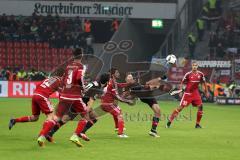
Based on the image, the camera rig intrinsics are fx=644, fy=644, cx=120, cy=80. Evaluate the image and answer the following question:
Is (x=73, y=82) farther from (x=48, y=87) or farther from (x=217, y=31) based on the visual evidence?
(x=217, y=31)

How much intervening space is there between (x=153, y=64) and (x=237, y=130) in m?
19.7

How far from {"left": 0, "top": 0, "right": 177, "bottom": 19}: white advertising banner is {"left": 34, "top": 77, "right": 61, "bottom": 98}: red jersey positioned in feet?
105

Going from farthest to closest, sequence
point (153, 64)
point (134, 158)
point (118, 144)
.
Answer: point (153, 64) < point (118, 144) < point (134, 158)

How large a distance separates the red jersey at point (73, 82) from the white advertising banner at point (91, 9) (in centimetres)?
3351

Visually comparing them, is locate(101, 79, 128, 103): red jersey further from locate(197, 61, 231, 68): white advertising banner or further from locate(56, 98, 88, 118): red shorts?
locate(197, 61, 231, 68): white advertising banner

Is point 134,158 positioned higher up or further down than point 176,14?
further down

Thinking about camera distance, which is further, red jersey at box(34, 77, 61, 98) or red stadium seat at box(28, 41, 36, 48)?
red stadium seat at box(28, 41, 36, 48)

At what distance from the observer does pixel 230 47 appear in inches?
1660

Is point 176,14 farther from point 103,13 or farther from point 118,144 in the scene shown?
point 118,144

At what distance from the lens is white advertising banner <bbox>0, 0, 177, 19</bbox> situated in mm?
48300

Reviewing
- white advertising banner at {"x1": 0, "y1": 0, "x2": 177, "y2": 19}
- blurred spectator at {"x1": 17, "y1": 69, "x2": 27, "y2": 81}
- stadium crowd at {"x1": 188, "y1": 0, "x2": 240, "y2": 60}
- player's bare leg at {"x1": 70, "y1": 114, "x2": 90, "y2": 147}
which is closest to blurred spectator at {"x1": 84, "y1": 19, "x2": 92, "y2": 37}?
white advertising banner at {"x1": 0, "y1": 0, "x2": 177, "y2": 19}

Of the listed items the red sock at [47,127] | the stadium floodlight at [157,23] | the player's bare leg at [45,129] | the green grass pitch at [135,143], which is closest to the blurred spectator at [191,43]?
the stadium floodlight at [157,23]

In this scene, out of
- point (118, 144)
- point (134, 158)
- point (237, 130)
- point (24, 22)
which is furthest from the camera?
point (24, 22)

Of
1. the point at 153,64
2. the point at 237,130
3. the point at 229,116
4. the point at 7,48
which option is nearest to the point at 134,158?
the point at 237,130
